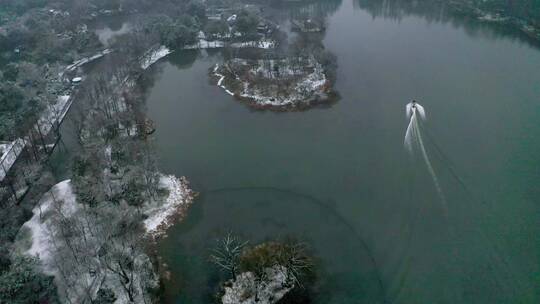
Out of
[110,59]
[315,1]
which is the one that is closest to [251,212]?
[110,59]

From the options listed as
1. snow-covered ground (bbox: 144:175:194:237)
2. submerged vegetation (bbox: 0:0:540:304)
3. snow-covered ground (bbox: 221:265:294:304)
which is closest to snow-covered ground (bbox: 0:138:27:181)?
submerged vegetation (bbox: 0:0:540:304)

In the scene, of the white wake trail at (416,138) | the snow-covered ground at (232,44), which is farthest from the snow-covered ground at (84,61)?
the white wake trail at (416,138)

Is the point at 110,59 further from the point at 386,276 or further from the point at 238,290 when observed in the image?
the point at 386,276

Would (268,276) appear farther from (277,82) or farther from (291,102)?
(277,82)

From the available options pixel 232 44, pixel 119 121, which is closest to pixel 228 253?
pixel 119 121

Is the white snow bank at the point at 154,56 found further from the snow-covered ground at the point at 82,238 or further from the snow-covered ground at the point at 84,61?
the snow-covered ground at the point at 82,238

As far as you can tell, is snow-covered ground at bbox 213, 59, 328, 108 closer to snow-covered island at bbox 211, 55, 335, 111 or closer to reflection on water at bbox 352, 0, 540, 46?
snow-covered island at bbox 211, 55, 335, 111

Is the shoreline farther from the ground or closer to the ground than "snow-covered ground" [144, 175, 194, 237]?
farther from the ground
